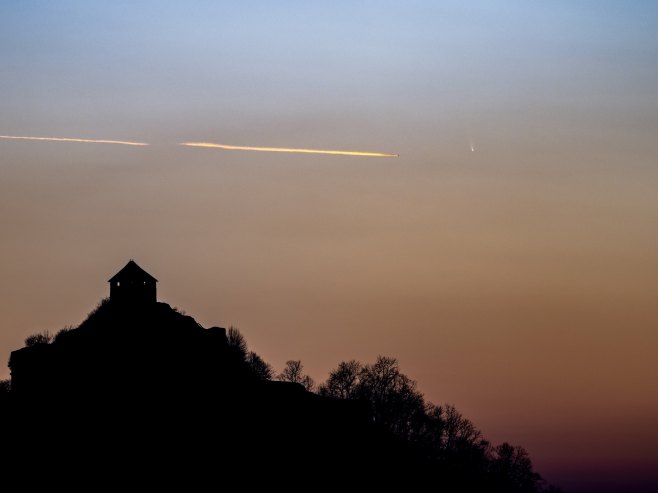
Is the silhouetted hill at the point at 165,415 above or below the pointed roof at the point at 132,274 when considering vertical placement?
below

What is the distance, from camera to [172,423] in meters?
90.0

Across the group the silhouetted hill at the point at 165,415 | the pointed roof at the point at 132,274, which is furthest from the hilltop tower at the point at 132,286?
the silhouetted hill at the point at 165,415

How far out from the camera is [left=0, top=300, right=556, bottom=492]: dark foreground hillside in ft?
261

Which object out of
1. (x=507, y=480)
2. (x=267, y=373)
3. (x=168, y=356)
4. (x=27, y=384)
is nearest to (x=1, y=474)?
(x=27, y=384)

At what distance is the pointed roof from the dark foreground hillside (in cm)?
230

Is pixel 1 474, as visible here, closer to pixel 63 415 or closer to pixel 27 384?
pixel 63 415

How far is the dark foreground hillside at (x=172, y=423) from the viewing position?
79500mm

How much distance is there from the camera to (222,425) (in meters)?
88.4

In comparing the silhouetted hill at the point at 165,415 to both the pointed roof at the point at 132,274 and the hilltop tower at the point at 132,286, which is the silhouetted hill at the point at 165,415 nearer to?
the hilltop tower at the point at 132,286

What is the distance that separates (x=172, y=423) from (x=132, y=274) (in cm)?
1942

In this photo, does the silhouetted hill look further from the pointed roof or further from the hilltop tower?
the pointed roof

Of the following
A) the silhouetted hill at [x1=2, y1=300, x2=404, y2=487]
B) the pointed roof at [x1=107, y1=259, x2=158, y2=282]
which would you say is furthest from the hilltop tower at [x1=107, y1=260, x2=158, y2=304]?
the silhouetted hill at [x1=2, y1=300, x2=404, y2=487]

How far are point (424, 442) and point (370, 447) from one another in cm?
3327

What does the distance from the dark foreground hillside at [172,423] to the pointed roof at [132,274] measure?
7.54 ft
